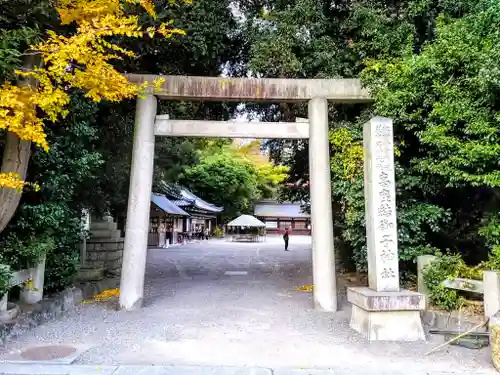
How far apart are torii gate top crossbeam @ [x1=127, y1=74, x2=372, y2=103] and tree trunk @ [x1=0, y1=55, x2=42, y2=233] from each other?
2.38 meters

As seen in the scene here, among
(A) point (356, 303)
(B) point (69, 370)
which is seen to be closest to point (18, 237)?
(B) point (69, 370)

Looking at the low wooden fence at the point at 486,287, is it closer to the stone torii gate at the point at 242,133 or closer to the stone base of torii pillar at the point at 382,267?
the stone base of torii pillar at the point at 382,267

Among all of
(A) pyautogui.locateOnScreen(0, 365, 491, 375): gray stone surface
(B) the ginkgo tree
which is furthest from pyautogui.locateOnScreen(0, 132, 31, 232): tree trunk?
(A) pyautogui.locateOnScreen(0, 365, 491, 375): gray stone surface

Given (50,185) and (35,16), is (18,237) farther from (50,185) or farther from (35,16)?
(35,16)

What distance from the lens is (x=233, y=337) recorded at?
629 cm

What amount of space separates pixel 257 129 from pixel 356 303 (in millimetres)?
3978

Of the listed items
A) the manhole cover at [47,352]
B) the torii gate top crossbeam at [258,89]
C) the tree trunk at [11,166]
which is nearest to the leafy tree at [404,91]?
the torii gate top crossbeam at [258,89]

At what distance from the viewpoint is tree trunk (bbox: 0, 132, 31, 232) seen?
20.8 feet

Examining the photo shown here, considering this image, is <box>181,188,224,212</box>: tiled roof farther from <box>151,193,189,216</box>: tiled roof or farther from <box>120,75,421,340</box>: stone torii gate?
<box>120,75,421,340</box>: stone torii gate

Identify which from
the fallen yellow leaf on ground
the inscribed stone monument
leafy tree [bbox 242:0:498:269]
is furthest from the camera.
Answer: the fallen yellow leaf on ground

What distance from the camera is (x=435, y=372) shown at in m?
4.80

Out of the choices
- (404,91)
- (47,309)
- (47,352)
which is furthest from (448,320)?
(47,309)

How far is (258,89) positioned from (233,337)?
16.2 feet

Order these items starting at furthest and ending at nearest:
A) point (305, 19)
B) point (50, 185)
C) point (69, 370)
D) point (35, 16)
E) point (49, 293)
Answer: point (305, 19) → point (49, 293) → point (50, 185) → point (35, 16) → point (69, 370)
